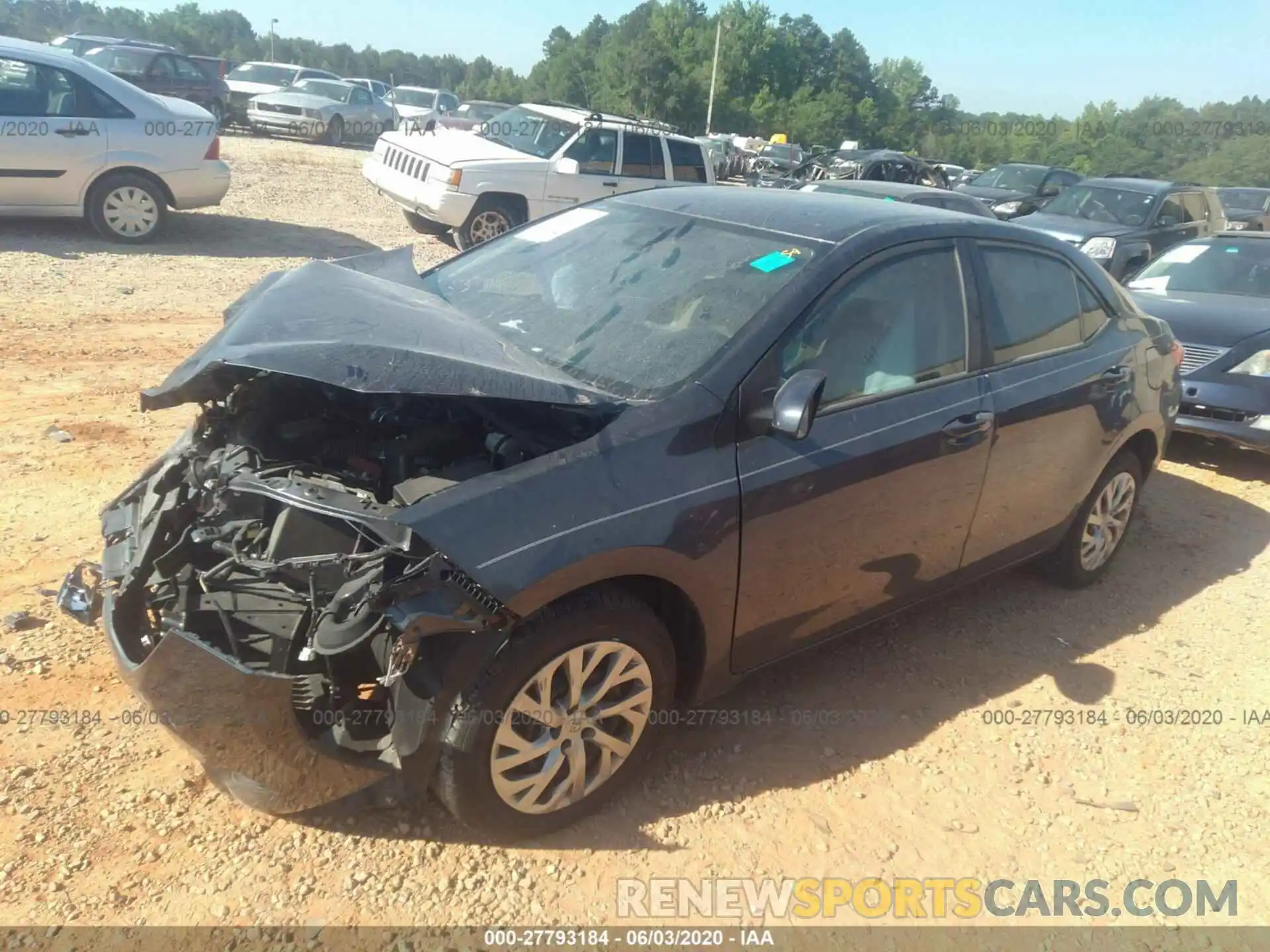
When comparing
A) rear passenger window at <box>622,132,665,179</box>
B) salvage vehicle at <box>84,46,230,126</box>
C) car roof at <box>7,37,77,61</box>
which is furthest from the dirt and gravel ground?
salvage vehicle at <box>84,46,230,126</box>

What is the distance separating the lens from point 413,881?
2553 millimetres

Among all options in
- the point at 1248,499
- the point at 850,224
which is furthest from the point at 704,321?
the point at 1248,499

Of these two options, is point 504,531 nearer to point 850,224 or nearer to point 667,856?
point 667,856

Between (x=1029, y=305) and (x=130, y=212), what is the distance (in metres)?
9.24

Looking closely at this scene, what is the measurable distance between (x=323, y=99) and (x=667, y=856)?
25473mm

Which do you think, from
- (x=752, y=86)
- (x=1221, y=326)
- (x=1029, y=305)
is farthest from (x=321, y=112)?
(x=752, y=86)

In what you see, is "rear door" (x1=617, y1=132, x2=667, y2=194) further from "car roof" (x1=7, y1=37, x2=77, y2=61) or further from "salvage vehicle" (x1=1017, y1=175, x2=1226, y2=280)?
"car roof" (x1=7, y1=37, x2=77, y2=61)

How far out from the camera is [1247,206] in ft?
74.3

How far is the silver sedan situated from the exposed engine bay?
23.3 metres

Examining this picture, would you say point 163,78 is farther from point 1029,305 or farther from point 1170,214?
point 1029,305

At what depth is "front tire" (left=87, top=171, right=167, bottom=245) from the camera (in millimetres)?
9586

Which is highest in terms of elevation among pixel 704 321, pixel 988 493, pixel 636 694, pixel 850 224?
pixel 850 224

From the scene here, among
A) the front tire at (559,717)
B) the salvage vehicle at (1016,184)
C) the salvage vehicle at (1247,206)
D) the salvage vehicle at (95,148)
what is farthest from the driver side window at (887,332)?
the salvage vehicle at (1247,206)

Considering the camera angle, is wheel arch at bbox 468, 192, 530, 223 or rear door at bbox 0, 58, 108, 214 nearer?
rear door at bbox 0, 58, 108, 214
